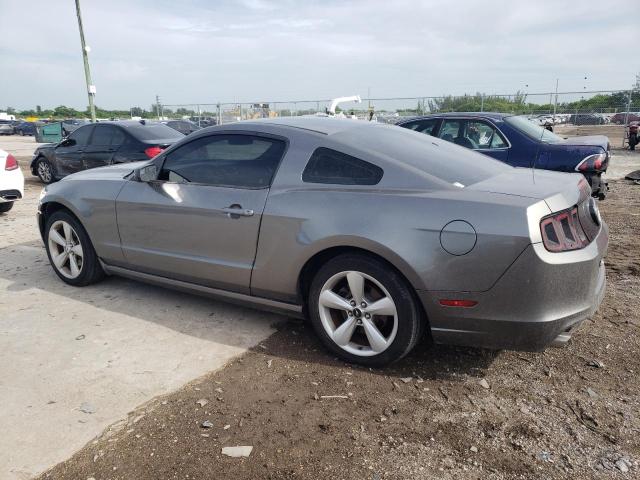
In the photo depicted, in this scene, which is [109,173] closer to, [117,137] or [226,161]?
[226,161]

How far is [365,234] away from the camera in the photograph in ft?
9.78

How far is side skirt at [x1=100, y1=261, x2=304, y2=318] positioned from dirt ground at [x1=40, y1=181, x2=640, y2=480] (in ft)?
0.83

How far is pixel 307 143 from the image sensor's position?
3.43m

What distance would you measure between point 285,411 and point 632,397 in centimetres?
190

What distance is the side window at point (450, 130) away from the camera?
308 inches

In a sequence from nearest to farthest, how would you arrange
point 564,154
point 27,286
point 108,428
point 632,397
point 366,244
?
point 108,428 → point 632,397 → point 366,244 → point 27,286 → point 564,154

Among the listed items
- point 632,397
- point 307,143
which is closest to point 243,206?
point 307,143

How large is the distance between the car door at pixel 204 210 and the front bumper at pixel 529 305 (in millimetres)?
1341

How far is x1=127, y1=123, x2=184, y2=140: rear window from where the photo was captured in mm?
8805

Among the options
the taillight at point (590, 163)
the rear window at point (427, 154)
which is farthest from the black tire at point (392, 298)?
the taillight at point (590, 163)

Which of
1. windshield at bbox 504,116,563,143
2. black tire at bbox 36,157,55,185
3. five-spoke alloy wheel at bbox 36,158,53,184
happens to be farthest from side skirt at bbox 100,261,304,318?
five-spoke alloy wheel at bbox 36,158,53,184

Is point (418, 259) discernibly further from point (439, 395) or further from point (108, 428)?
point (108, 428)

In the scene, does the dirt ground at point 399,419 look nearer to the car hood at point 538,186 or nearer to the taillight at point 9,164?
the car hood at point 538,186

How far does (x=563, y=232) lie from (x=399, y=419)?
4.38ft
